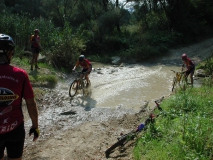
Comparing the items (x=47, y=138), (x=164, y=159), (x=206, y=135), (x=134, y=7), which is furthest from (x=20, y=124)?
(x=134, y=7)

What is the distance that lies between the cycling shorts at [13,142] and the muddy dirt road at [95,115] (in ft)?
8.32

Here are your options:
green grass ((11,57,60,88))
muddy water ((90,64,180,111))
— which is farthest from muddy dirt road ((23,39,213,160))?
green grass ((11,57,60,88))

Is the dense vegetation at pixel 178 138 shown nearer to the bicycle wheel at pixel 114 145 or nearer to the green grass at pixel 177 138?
the green grass at pixel 177 138

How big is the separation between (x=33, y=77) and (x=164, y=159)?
8.96m

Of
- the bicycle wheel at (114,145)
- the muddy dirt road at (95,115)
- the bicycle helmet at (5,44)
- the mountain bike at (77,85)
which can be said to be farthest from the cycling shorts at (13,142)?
the mountain bike at (77,85)

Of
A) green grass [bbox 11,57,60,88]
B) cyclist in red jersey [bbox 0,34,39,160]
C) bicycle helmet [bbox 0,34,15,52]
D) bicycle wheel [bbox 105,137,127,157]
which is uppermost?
bicycle helmet [bbox 0,34,15,52]

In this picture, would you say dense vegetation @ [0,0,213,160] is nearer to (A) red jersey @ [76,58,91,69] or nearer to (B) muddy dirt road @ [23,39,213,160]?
(B) muddy dirt road @ [23,39,213,160]

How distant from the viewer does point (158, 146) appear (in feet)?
14.9

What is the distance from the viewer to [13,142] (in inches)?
115

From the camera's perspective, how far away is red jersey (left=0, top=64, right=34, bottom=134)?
2760 millimetres

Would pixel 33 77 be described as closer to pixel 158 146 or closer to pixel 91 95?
pixel 91 95

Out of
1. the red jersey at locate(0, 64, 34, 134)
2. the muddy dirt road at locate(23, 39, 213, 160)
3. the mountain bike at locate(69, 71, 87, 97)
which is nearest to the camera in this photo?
the red jersey at locate(0, 64, 34, 134)

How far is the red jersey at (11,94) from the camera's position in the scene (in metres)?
2.76

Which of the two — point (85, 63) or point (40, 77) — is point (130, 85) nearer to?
point (85, 63)
